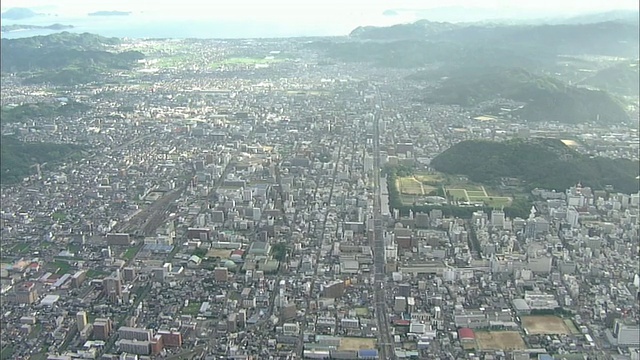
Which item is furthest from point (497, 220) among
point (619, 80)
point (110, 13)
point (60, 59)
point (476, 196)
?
point (110, 13)

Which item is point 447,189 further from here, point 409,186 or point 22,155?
point 22,155

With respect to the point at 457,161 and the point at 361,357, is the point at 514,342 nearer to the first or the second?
the point at 361,357

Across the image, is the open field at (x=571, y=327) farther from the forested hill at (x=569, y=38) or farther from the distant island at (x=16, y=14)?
the distant island at (x=16, y=14)

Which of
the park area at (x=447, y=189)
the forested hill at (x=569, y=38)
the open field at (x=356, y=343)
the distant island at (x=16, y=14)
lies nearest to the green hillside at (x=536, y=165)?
the park area at (x=447, y=189)

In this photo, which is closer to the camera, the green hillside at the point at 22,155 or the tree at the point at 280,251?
the tree at the point at 280,251

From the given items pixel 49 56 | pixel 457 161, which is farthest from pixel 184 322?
pixel 49 56

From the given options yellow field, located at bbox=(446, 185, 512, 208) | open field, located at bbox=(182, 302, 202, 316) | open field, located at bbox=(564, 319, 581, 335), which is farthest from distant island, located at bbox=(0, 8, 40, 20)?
open field, located at bbox=(564, 319, 581, 335)
